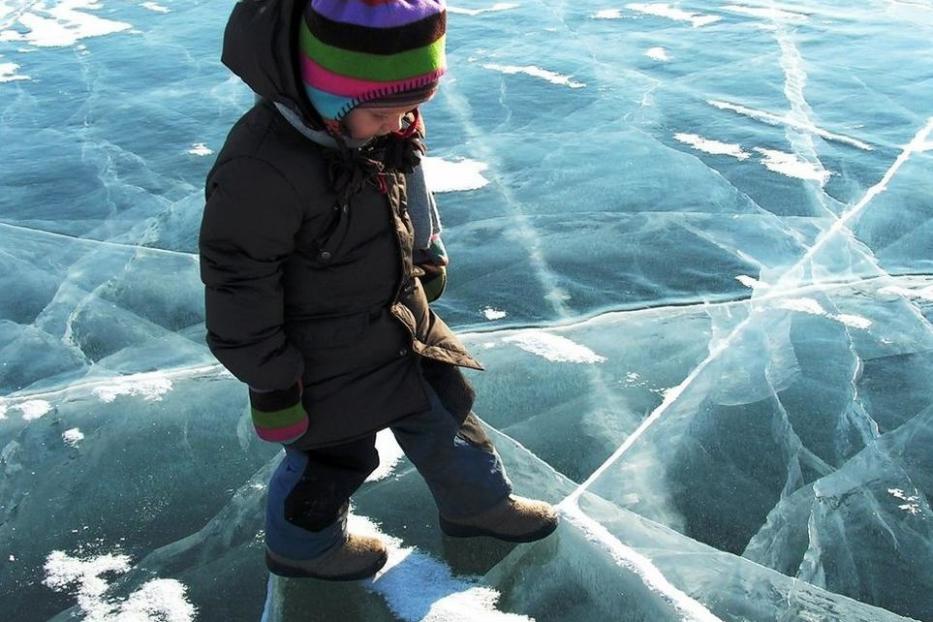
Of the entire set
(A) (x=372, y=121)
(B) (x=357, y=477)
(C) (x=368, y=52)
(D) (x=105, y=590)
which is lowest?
(D) (x=105, y=590)

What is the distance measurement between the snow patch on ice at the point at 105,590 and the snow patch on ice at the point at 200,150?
2447 millimetres

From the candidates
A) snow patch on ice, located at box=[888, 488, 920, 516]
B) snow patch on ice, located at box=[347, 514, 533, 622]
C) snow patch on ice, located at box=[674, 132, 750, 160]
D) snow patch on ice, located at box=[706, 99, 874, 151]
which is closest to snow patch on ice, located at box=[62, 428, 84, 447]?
snow patch on ice, located at box=[347, 514, 533, 622]

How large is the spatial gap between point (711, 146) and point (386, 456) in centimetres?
227

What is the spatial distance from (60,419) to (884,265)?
2.31 metres

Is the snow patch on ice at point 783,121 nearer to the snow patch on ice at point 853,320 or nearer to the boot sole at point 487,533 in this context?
the snow patch on ice at point 853,320

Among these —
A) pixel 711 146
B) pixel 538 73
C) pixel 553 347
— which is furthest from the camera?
pixel 538 73

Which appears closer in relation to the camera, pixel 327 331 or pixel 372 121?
pixel 372 121

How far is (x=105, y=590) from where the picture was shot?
191 centimetres

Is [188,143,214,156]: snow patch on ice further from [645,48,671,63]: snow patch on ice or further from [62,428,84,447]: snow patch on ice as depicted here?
[645,48,671,63]: snow patch on ice

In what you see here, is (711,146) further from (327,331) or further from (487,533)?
(327,331)

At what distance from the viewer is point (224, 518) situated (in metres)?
2.10

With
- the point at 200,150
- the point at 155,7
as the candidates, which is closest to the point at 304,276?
the point at 200,150

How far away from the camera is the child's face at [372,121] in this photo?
A: 1.50 m

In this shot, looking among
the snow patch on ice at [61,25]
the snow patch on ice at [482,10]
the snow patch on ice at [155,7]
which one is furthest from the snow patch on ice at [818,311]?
the snow patch on ice at [155,7]
